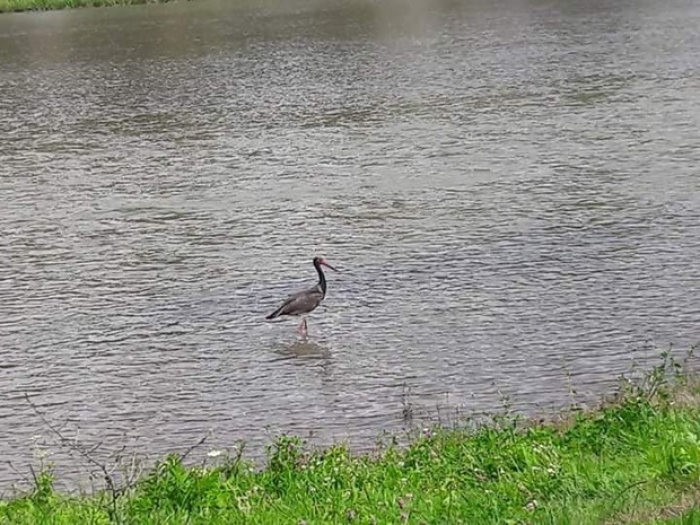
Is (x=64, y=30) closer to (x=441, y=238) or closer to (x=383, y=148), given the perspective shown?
(x=383, y=148)

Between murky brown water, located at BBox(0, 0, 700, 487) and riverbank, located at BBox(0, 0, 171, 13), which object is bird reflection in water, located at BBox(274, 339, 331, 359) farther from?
riverbank, located at BBox(0, 0, 171, 13)

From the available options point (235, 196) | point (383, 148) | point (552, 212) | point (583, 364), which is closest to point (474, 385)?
point (583, 364)

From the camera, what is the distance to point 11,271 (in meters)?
19.4

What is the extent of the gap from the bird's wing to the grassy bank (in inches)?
203

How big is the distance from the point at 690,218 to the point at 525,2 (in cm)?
3651

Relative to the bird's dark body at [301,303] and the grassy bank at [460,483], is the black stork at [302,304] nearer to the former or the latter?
the bird's dark body at [301,303]

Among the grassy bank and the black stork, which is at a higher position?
the grassy bank

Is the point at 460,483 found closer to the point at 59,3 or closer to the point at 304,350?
the point at 304,350

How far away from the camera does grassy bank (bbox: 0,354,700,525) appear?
25.7ft

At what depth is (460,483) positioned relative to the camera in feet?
29.1

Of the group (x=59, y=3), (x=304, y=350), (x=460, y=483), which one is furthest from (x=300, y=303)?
(x=59, y=3)

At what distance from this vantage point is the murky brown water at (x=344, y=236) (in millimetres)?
13625

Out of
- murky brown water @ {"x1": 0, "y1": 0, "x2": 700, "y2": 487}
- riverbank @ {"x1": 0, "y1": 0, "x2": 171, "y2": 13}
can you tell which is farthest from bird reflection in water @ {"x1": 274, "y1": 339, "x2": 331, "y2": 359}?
riverbank @ {"x1": 0, "y1": 0, "x2": 171, "y2": 13}

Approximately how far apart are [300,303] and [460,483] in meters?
7.06
